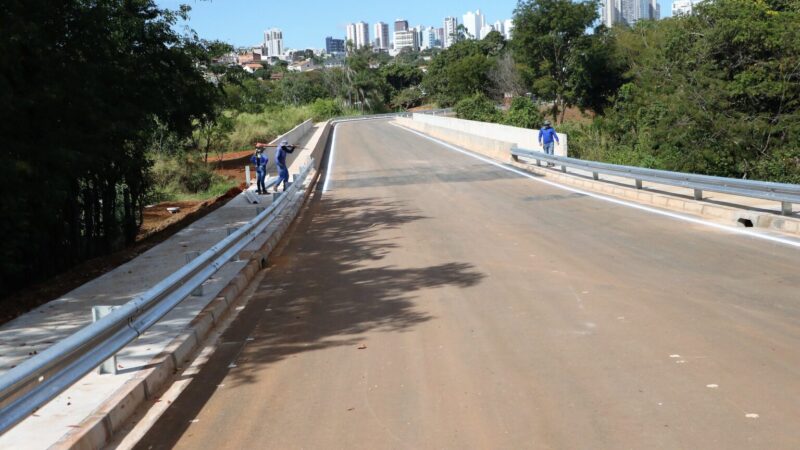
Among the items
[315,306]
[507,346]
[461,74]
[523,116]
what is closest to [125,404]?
[507,346]

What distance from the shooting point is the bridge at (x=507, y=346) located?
5121 mm

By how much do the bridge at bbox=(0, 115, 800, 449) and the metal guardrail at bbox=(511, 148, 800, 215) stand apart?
41cm

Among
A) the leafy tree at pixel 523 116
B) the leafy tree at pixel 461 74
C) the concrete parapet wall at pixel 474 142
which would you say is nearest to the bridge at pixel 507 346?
the concrete parapet wall at pixel 474 142

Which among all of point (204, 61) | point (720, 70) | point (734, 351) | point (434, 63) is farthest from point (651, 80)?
point (434, 63)

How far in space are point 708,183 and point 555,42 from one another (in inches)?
2407

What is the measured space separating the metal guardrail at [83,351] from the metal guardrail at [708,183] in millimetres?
9039

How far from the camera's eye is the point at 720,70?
28859mm

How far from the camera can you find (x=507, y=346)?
6898 mm

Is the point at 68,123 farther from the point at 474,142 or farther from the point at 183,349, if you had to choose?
the point at 474,142

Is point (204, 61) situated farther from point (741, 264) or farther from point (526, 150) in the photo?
point (741, 264)

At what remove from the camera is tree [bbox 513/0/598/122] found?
237 feet

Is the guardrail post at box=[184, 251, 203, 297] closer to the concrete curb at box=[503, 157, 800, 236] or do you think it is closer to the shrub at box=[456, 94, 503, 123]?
the concrete curb at box=[503, 157, 800, 236]

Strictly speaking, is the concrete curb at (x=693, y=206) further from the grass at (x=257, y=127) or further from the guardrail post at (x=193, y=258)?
the grass at (x=257, y=127)

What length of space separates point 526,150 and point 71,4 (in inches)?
691
